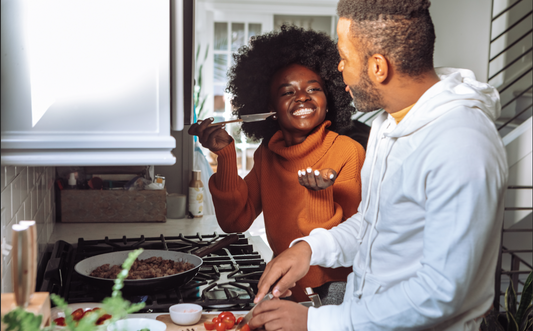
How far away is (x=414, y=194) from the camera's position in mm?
962

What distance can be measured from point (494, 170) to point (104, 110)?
0.73 m

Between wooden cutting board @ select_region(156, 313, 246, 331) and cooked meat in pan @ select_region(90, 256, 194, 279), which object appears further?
cooked meat in pan @ select_region(90, 256, 194, 279)

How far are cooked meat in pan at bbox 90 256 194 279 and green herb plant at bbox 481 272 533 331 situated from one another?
1.50 m

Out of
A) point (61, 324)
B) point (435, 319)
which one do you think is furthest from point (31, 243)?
point (435, 319)

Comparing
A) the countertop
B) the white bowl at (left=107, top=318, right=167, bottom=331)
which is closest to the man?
the white bowl at (left=107, top=318, right=167, bottom=331)

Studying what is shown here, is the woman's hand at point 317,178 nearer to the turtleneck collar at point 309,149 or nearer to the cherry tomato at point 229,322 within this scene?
the turtleneck collar at point 309,149

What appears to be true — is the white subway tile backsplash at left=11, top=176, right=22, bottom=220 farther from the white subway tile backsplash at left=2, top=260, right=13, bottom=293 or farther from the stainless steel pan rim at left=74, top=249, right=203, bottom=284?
the stainless steel pan rim at left=74, top=249, right=203, bottom=284

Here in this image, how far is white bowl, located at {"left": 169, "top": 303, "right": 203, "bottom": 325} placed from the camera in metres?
1.22

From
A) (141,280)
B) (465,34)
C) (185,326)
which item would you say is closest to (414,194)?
(185,326)

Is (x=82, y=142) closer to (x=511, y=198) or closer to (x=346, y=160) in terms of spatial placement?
(x=346, y=160)

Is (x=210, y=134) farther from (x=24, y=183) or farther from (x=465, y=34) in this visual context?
(x=465, y=34)

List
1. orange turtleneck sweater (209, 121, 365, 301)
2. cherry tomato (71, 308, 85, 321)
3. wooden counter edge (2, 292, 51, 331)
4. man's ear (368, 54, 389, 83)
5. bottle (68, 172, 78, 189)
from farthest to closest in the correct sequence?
bottle (68, 172, 78, 189), orange turtleneck sweater (209, 121, 365, 301), cherry tomato (71, 308, 85, 321), man's ear (368, 54, 389, 83), wooden counter edge (2, 292, 51, 331)

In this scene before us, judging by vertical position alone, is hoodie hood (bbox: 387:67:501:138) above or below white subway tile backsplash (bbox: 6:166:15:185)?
above

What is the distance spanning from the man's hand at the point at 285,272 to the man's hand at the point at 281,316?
0.26 feet
